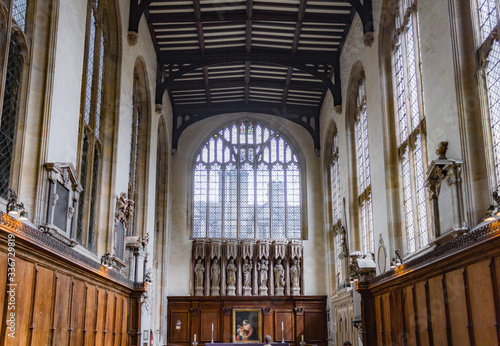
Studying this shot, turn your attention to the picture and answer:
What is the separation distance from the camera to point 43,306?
8.20 meters

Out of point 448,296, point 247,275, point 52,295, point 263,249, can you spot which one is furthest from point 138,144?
point 448,296

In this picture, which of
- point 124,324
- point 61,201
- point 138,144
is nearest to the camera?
point 61,201

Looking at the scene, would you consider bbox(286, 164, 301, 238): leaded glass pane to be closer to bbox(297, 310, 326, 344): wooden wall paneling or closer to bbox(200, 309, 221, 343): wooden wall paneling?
bbox(297, 310, 326, 344): wooden wall paneling

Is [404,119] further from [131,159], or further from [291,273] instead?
[291,273]

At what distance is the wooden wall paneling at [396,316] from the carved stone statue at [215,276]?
10.5 metres

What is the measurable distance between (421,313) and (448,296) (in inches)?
56.0

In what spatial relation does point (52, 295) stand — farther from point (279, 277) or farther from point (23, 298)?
point (279, 277)

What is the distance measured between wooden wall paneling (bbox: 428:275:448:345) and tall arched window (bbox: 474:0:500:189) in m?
2.04

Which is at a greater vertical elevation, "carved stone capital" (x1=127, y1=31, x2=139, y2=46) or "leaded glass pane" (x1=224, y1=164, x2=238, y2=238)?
"carved stone capital" (x1=127, y1=31, x2=139, y2=46)

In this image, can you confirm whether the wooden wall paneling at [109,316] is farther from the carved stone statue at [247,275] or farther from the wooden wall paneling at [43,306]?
the carved stone statue at [247,275]

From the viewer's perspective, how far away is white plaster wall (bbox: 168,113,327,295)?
22.0 metres

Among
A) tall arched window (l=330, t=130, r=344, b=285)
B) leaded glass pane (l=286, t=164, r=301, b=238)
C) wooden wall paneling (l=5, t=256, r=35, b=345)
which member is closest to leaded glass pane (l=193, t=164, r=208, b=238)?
leaded glass pane (l=286, t=164, r=301, b=238)

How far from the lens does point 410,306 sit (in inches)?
429

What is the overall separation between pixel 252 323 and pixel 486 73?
14902 millimetres
